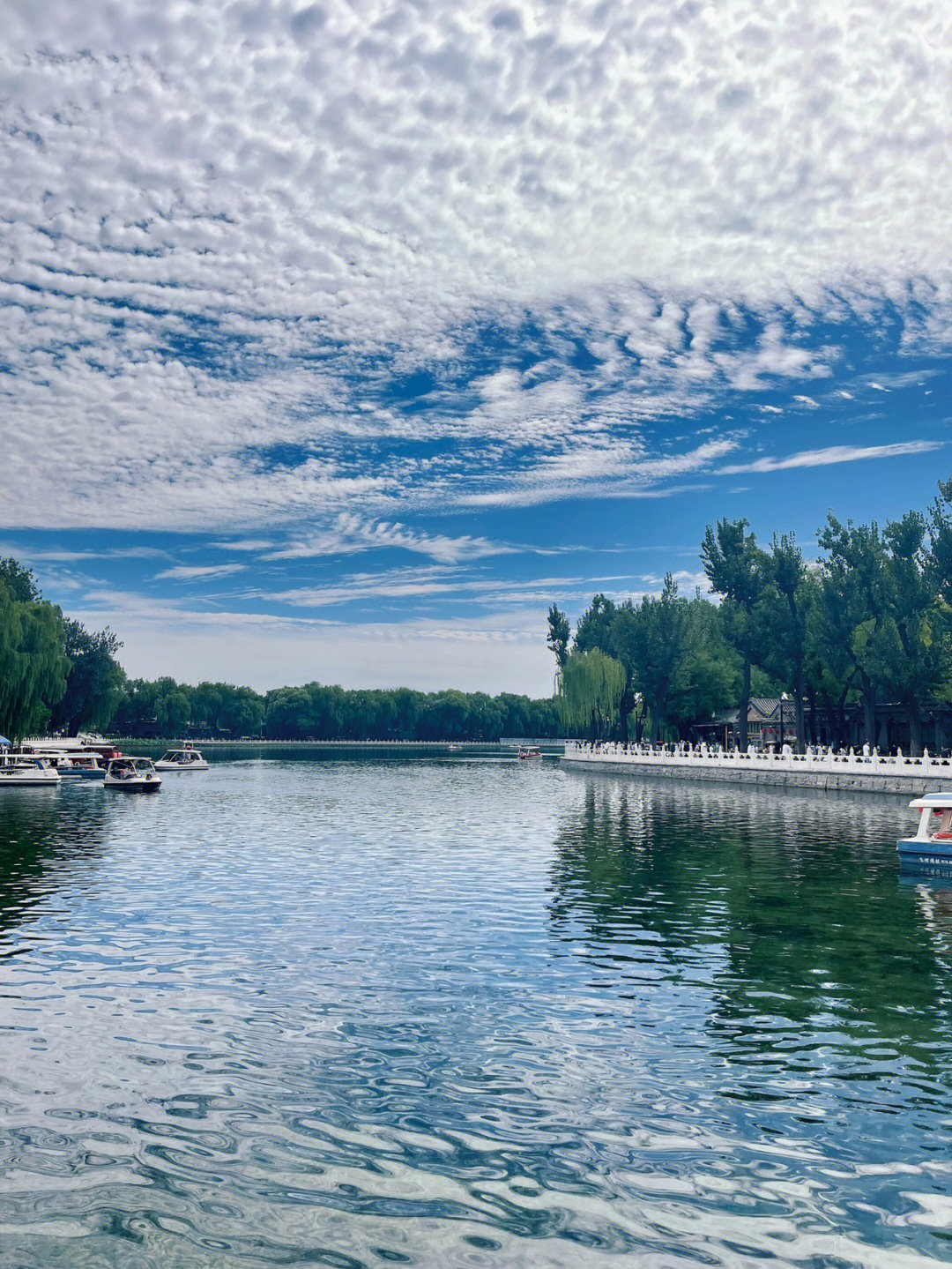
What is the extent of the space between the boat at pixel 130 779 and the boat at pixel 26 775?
10.3ft

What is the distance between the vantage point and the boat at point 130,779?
197ft

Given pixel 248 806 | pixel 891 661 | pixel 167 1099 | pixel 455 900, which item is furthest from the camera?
pixel 891 661

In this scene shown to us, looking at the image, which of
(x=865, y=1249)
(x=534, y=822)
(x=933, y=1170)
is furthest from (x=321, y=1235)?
(x=534, y=822)

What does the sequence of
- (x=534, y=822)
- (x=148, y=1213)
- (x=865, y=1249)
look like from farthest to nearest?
1. (x=534, y=822)
2. (x=148, y=1213)
3. (x=865, y=1249)

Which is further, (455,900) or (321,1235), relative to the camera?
(455,900)

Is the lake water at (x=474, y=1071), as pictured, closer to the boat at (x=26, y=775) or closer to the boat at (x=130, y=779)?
the boat at (x=130, y=779)

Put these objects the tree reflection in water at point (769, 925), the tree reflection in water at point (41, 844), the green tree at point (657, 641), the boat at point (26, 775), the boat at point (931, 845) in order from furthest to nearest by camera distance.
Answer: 1. the green tree at point (657, 641)
2. the boat at point (26, 775)
3. the boat at point (931, 845)
4. the tree reflection in water at point (41, 844)
5. the tree reflection in water at point (769, 925)

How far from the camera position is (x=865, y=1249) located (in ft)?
23.4

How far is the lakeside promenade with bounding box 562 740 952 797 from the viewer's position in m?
52.2

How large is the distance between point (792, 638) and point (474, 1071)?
207 feet

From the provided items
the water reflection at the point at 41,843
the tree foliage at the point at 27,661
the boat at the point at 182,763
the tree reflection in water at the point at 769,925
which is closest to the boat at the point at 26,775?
the tree foliage at the point at 27,661

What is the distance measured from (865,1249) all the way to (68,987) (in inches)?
416

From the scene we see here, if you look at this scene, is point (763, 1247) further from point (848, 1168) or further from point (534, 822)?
point (534, 822)

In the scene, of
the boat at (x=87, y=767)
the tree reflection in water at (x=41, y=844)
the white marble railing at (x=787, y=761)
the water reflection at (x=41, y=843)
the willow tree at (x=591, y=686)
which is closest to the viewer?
the tree reflection in water at (x=41, y=844)
